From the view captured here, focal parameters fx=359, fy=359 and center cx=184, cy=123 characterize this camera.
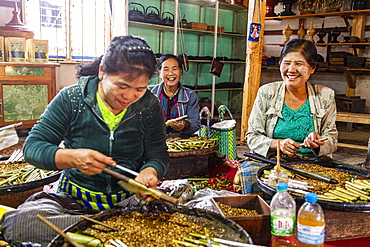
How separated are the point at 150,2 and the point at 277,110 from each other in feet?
17.2

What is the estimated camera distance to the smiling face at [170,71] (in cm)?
410

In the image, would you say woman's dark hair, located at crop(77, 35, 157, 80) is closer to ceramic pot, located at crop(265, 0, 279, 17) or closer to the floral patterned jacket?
the floral patterned jacket

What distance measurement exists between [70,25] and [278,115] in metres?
5.40

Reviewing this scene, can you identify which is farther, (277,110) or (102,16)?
(102,16)

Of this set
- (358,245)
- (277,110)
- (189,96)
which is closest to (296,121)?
(277,110)

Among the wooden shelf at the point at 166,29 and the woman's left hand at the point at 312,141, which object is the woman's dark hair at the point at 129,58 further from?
the wooden shelf at the point at 166,29

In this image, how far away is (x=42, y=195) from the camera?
185cm

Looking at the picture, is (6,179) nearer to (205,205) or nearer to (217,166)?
(205,205)

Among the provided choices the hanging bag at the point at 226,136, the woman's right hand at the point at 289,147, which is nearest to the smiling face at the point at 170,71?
the hanging bag at the point at 226,136

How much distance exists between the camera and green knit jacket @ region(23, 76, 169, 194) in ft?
5.94

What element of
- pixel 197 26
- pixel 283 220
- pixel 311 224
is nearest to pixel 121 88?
pixel 283 220

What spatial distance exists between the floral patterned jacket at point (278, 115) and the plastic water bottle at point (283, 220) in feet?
4.11

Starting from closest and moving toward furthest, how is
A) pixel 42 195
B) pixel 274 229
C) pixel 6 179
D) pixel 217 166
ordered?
1. pixel 274 229
2. pixel 42 195
3. pixel 6 179
4. pixel 217 166

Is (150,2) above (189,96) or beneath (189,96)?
above
